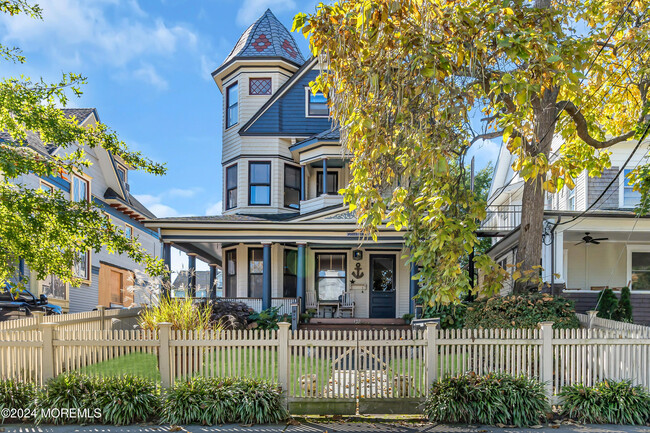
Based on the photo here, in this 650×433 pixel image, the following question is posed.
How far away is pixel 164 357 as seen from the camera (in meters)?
8.27

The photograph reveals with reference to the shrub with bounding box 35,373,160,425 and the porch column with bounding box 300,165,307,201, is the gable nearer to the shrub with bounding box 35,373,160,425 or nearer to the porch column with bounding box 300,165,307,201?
the porch column with bounding box 300,165,307,201

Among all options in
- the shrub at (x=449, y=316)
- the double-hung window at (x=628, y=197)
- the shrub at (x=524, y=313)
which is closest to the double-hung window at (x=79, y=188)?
the shrub at (x=449, y=316)

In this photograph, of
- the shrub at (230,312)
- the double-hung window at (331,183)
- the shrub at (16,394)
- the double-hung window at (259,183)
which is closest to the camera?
the shrub at (16,394)

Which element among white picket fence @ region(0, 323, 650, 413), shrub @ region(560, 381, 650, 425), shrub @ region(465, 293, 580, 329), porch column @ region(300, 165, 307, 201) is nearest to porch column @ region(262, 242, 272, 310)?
porch column @ region(300, 165, 307, 201)

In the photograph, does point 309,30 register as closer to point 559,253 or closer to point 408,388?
point 408,388

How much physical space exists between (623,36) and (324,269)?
470 inches

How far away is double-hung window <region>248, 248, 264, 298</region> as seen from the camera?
1955 cm

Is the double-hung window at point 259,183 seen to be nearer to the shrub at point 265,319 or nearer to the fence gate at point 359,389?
the shrub at point 265,319

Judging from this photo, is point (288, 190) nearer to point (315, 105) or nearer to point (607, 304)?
point (315, 105)

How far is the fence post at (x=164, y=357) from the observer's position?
8250 millimetres

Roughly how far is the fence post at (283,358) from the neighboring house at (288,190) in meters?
9.54

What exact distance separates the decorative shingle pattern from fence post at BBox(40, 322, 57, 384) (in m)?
14.9

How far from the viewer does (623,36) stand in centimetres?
1266

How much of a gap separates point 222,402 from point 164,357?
1204mm
